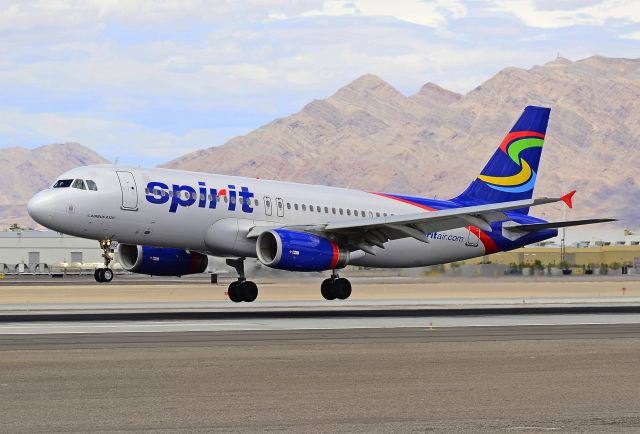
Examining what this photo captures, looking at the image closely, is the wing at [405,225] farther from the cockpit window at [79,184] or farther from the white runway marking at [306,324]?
the white runway marking at [306,324]

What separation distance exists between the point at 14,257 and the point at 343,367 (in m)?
152

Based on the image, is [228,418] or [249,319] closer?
[228,418]

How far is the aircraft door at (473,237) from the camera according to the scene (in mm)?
53062

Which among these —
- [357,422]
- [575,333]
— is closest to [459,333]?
[575,333]

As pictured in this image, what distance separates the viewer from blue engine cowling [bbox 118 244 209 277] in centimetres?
4853

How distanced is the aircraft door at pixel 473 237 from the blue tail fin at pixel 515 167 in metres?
1.91

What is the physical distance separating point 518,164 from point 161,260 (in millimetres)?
17818

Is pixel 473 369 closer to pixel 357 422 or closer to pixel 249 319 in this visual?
pixel 357 422

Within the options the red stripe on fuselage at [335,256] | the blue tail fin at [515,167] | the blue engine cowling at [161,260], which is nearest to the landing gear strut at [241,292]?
the blue engine cowling at [161,260]

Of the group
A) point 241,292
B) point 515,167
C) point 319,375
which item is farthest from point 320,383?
point 515,167

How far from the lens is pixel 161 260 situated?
4856 centimetres

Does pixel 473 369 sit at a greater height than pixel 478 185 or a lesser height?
lesser

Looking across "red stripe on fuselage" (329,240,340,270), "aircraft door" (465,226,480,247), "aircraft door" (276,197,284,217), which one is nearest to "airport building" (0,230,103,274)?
"aircraft door" (465,226,480,247)

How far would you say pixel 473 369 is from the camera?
68.1 feet
